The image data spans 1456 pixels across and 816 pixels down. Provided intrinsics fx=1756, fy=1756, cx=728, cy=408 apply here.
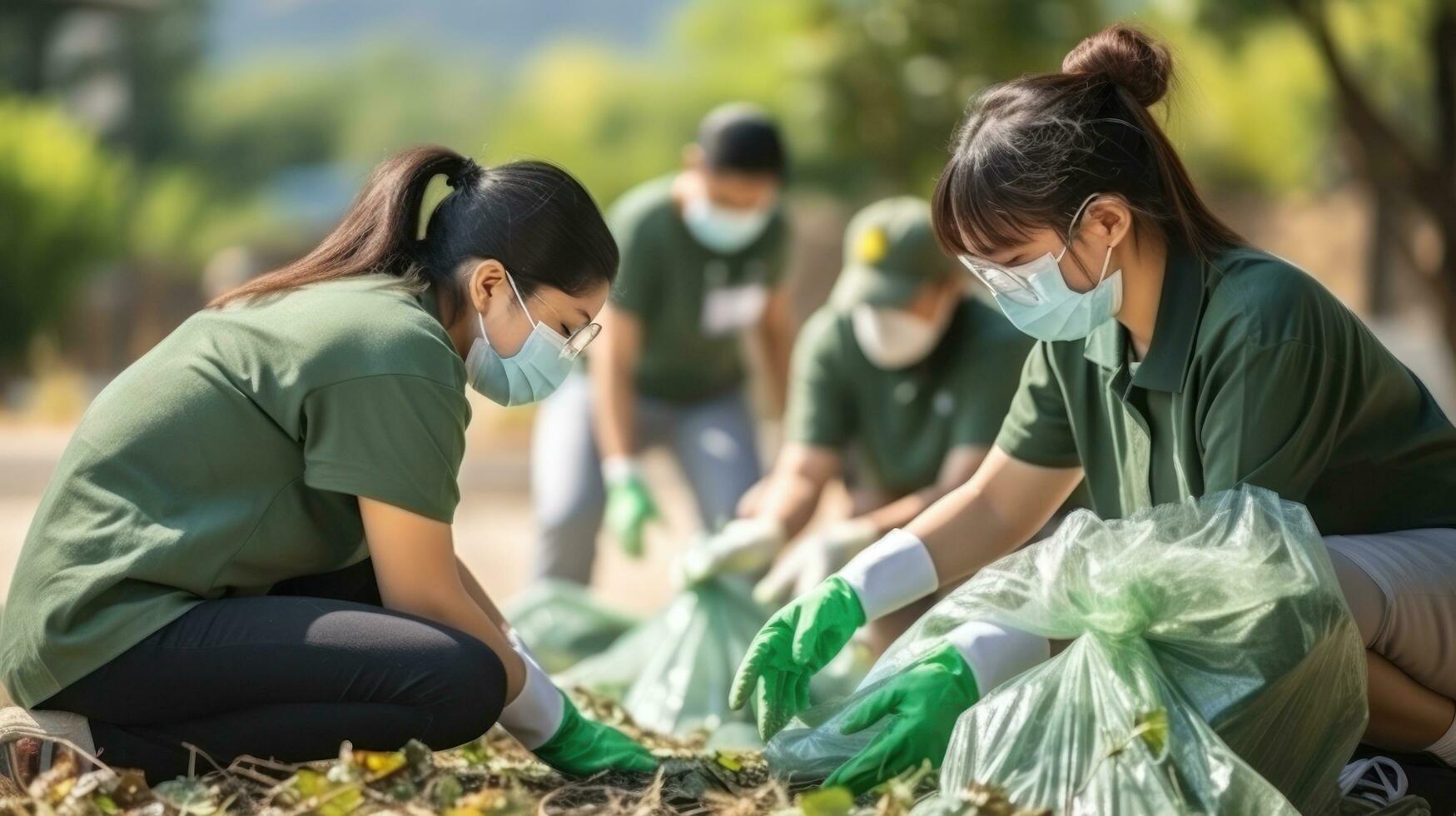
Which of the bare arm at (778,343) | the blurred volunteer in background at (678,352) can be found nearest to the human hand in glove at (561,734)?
the blurred volunteer in background at (678,352)

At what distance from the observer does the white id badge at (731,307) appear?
477 centimetres

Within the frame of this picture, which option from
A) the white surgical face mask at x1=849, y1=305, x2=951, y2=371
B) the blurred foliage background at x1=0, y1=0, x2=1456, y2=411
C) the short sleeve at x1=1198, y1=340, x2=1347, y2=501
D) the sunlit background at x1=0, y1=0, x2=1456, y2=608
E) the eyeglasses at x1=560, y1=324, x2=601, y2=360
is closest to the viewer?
the short sleeve at x1=1198, y1=340, x2=1347, y2=501

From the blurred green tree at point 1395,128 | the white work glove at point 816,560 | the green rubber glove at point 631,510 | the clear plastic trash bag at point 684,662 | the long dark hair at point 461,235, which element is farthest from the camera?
the blurred green tree at point 1395,128

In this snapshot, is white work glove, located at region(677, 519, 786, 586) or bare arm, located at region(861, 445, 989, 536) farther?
bare arm, located at region(861, 445, 989, 536)

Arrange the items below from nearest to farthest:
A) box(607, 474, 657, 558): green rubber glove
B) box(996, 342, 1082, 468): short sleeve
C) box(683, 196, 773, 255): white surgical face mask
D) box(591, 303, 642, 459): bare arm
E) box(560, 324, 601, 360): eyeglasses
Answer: box(560, 324, 601, 360): eyeglasses, box(996, 342, 1082, 468): short sleeve, box(607, 474, 657, 558): green rubber glove, box(591, 303, 642, 459): bare arm, box(683, 196, 773, 255): white surgical face mask

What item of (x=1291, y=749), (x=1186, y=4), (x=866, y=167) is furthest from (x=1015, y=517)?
(x=866, y=167)

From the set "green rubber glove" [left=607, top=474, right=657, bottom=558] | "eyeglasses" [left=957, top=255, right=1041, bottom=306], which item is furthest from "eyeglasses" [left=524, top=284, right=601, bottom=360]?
"green rubber glove" [left=607, top=474, right=657, bottom=558]

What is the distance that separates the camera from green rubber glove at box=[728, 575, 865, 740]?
2488 mm

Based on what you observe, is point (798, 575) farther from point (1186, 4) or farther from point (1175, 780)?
point (1186, 4)

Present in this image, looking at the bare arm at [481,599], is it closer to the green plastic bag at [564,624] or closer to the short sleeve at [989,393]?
the green plastic bag at [564,624]

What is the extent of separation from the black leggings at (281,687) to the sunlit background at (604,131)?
80 centimetres

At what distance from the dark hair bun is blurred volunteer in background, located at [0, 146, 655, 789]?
771 mm

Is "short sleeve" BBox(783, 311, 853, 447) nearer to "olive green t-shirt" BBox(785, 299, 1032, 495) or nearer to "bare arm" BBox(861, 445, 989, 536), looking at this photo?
"olive green t-shirt" BBox(785, 299, 1032, 495)

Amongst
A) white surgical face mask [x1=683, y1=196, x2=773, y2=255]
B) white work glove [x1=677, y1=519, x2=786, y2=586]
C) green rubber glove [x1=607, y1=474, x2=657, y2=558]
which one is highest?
white surgical face mask [x1=683, y1=196, x2=773, y2=255]
